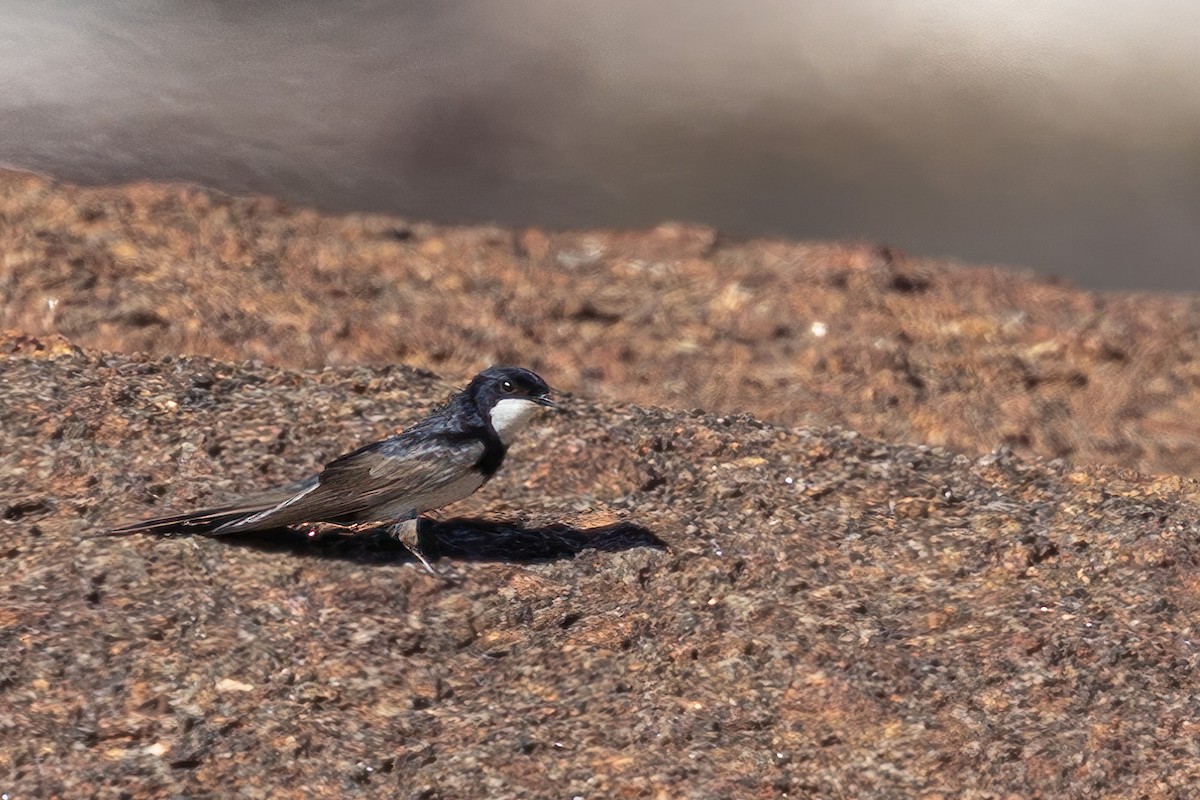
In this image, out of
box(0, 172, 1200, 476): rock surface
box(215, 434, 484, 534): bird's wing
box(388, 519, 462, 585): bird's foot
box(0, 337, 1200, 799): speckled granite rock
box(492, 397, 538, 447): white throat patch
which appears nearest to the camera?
box(0, 337, 1200, 799): speckled granite rock

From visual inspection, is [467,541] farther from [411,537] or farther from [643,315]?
[643,315]

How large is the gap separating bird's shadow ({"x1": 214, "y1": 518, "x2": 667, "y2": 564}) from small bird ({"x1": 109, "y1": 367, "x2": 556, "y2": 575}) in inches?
3.5

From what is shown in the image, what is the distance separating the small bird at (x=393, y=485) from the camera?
5.64m

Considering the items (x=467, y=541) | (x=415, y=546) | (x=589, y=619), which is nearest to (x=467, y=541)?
(x=467, y=541)

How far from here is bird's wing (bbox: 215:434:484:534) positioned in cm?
561

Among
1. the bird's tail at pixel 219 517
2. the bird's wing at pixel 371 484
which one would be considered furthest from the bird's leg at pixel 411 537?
the bird's tail at pixel 219 517

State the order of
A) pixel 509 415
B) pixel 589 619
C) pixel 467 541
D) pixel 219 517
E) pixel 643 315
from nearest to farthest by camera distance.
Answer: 1. pixel 589 619
2. pixel 219 517
3. pixel 509 415
4. pixel 467 541
5. pixel 643 315

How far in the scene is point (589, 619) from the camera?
18.4 ft

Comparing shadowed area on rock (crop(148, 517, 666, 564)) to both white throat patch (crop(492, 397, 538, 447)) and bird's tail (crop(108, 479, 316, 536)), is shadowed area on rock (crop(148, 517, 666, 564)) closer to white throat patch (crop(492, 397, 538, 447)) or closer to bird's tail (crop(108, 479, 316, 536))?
bird's tail (crop(108, 479, 316, 536))

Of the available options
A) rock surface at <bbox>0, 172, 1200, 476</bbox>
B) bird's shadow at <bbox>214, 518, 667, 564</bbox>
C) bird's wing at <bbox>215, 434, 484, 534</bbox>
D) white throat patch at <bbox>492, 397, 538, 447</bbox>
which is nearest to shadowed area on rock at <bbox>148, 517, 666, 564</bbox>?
bird's shadow at <bbox>214, 518, 667, 564</bbox>

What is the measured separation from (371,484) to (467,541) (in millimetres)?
547

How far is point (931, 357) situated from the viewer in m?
9.44

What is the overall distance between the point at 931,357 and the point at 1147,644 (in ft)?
13.1

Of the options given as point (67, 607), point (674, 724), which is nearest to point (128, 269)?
→ point (67, 607)
